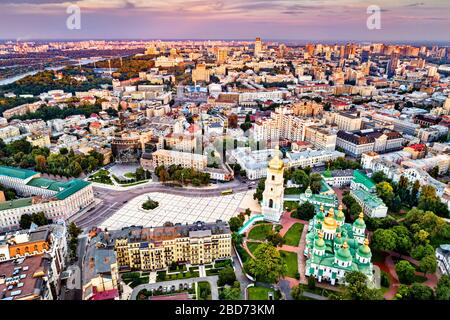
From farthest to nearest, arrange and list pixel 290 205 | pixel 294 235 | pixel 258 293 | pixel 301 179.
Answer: pixel 301 179 < pixel 290 205 < pixel 294 235 < pixel 258 293

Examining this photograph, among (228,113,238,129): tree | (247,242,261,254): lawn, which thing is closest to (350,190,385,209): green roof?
(247,242,261,254): lawn

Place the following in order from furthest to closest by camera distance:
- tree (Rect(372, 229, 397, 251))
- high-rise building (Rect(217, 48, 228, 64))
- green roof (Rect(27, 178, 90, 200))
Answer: high-rise building (Rect(217, 48, 228, 64))
green roof (Rect(27, 178, 90, 200))
tree (Rect(372, 229, 397, 251))

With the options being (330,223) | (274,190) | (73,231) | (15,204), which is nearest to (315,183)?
(274,190)

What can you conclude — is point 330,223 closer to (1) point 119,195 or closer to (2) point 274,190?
(2) point 274,190

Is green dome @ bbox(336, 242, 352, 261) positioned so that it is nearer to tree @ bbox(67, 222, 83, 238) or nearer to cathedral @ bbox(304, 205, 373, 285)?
cathedral @ bbox(304, 205, 373, 285)

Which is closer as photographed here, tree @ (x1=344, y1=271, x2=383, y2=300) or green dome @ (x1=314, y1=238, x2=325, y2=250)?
tree @ (x1=344, y1=271, x2=383, y2=300)
